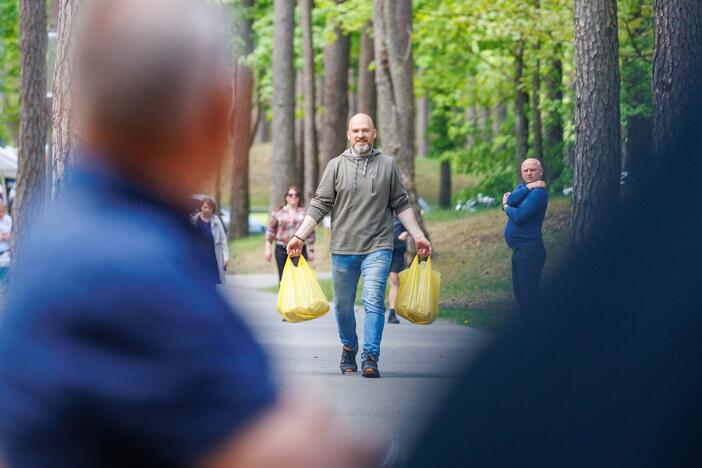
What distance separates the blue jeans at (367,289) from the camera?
9741 mm

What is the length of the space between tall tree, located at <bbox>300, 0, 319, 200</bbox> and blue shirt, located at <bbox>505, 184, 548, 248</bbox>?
17.7m

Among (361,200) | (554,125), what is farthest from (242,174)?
(361,200)

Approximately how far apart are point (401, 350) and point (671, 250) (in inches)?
427

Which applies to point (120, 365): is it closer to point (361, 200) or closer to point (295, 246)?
point (295, 246)

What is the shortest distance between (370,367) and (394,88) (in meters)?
10.2

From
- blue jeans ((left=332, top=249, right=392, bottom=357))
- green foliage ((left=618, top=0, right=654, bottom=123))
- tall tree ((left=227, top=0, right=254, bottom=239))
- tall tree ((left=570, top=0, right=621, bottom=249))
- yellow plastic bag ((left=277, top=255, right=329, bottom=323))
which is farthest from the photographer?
tall tree ((left=227, top=0, right=254, bottom=239))

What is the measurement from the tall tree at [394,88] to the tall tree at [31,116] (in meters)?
4.77

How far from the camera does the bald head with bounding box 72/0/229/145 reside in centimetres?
137

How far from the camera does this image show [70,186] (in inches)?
→ 58.3

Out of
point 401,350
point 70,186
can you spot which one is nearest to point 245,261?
point 401,350

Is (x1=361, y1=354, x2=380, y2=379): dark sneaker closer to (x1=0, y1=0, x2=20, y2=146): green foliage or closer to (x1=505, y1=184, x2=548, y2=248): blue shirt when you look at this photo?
(x1=505, y1=184, x2=548, y2=248): blue shirt

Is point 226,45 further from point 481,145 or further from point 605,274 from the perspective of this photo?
point 481,145

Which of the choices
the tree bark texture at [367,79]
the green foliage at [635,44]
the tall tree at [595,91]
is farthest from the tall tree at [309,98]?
the tall tree at [595,91]

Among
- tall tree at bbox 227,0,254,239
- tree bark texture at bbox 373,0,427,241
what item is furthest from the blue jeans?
tall tree at bbox 227,0,254,239
